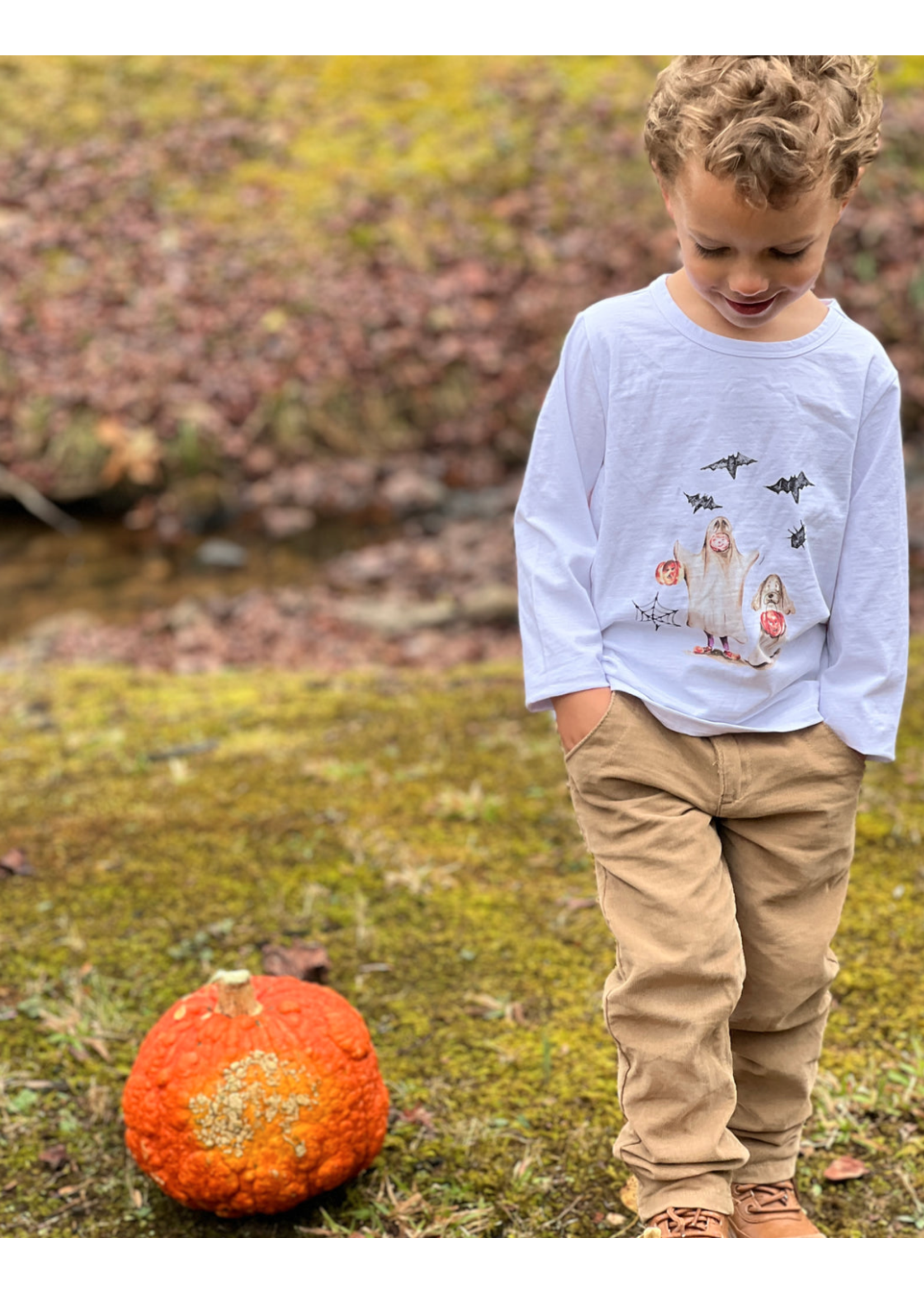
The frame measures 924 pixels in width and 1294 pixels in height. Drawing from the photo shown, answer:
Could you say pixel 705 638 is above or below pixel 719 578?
below

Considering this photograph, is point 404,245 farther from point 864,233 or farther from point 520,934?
point 520,934

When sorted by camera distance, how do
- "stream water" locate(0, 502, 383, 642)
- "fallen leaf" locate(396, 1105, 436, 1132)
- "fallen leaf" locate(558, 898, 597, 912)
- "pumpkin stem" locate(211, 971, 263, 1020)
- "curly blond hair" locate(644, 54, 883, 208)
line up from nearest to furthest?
"curly blond hair" locate(644, 54, 883, 208)
"pumpkin stem" locate(211, 971, 263, 1020)
"fallen leaf" locate(396, 1105, 436, 1132)
"fallen leaf" locate(558, 898, 597, 912)
"stream water" locate(0, 502, 383, 642)

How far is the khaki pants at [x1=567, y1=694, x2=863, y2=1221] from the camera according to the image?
2.30m

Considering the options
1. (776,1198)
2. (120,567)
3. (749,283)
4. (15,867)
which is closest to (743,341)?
(749,283)

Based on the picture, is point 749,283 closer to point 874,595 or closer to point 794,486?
point 794,486

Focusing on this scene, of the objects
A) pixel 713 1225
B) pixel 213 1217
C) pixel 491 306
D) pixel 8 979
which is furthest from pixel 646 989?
pixel 491 306

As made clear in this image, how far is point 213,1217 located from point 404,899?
4.13 feet

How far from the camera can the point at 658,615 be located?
237 cm

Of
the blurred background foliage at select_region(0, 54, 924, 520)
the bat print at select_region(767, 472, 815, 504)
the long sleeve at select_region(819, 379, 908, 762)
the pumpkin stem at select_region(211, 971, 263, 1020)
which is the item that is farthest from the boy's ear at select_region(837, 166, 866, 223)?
the blurred background foliage at select_region(0, 54, 924, 520)

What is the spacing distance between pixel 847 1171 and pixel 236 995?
1344 millimetres

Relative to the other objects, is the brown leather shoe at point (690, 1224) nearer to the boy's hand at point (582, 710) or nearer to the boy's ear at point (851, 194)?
the boy's hand at point (582, 710)

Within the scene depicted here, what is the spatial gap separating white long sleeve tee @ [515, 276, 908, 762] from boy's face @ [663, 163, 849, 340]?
4.8 inches

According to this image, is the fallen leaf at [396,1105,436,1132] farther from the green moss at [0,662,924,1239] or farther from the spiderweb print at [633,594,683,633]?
the spiderweb print at [633,594,683,633]

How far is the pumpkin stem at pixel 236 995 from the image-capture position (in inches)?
105
